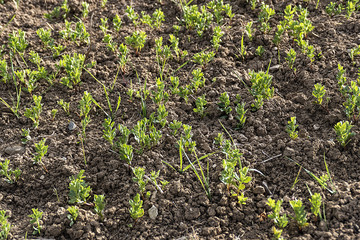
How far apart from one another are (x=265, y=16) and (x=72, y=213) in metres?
3.18

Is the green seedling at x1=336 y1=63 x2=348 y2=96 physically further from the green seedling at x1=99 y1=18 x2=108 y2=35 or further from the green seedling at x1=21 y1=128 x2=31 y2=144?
the green seedling at x1=21 y1=128 x2=31 y2=144

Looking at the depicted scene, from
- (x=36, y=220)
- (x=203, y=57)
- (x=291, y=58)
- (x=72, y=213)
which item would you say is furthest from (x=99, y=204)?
(x=291, y=58)

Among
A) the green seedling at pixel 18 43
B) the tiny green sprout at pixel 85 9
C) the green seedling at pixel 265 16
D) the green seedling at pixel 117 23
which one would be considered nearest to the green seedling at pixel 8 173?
the green seedling at pixel 18 43

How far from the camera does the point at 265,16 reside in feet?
17.4

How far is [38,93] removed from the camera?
4.84 metres

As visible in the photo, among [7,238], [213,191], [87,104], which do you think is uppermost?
[87,104]

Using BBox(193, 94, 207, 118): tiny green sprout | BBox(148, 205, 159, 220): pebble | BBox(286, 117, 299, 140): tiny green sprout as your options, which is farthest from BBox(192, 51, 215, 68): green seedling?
BBox(148, 205, 159, 220): pebble

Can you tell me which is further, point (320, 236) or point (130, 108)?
point (130, 108)

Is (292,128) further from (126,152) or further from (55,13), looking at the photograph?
(55,13)

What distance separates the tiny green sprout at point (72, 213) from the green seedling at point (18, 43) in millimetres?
2261

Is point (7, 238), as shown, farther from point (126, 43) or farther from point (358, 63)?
point (358, 63)

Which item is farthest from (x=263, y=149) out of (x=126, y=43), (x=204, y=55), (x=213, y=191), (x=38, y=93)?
(x=38, y=93)

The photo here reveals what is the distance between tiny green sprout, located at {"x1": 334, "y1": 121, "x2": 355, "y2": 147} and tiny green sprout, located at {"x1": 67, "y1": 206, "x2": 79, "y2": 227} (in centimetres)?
231

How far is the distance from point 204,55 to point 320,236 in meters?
2.24
